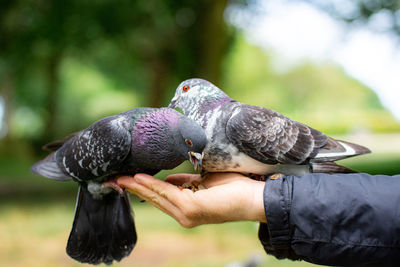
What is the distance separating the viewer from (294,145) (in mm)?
2287

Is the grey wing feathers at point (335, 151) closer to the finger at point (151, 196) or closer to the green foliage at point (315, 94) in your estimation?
the finger at point (151, 196)

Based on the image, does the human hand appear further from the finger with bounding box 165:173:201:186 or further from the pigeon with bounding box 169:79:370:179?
the finger with bounding box 165:173:201:186

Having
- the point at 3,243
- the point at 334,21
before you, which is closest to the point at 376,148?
the point at 334,21

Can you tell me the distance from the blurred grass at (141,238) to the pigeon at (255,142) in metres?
3.47

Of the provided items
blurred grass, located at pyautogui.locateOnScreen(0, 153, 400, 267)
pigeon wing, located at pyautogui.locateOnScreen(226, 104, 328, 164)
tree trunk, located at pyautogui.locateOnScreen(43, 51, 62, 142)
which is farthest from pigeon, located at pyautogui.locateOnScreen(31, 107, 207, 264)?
tree trunk, located at pyautogui.locateOnScreen(43, 51, 62, 142)

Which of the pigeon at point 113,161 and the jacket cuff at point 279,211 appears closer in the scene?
the jacket cuff at point 279,211

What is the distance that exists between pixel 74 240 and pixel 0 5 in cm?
725

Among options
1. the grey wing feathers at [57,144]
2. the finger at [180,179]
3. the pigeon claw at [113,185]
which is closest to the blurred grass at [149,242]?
the grey wing feathers at [57,144]

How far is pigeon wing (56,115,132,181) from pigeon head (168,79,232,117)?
0.40 meters

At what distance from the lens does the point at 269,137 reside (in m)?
2.26

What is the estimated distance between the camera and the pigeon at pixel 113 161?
7.61ft

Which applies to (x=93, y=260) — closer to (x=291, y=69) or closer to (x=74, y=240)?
(x=74, y=240)

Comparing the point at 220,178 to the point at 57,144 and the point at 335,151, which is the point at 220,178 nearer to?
the point at 335,151

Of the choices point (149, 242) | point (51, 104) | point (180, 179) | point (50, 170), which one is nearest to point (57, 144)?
point (50, 170)
